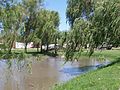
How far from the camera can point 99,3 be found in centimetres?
2420

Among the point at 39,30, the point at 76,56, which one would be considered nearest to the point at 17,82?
the point at 76,56

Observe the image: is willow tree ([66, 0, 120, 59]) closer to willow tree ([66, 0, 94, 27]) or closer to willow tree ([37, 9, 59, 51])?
willow tree ([66, 0, 94, 27])

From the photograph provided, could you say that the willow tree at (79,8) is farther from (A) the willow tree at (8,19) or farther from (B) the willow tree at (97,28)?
(A) the willow tree at (8,19)

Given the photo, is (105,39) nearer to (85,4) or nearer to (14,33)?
(85,4)

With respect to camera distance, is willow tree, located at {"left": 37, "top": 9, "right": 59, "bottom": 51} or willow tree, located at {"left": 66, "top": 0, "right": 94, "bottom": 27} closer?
willow tree, located at {"left": 66, "top": 0, "right": 94, "bottom": 27}

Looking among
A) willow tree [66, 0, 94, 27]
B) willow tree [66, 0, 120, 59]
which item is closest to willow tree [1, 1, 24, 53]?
willow tree [66, 0, 120, 59]

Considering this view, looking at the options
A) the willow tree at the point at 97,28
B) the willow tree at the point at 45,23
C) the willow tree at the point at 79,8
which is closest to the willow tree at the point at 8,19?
the willow tree at the point at 97,28

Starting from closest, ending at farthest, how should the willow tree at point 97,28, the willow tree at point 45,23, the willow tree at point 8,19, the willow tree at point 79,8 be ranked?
the willow tree at point 8,19 < the willow tree at point 97,28 < the willow tree at point 79,8 < the willow tree at point 45,23

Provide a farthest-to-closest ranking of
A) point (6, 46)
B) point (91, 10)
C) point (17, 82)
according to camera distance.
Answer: point (91, 10), point (17, 82), point (6, 46)

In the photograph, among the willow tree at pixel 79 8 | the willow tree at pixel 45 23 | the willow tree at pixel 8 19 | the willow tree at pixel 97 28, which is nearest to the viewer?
the willow tree at pixel 8 19

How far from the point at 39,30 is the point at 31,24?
Answer: 9.09 ft

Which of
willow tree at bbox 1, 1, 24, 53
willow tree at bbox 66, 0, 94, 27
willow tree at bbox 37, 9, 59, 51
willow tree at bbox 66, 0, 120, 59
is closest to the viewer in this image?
willow tree at bbox 1, 1, 24, 53

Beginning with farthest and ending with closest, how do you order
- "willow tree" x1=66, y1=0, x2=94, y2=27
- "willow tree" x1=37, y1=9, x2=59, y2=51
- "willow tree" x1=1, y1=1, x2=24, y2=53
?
"willow tree" x1=37, y1=9, x2=59, y2=51
"willow tree" x1=66, y1=0, x2=94, y2=27
"willow tree" x1=1, y1=1, x2=24, y2=53

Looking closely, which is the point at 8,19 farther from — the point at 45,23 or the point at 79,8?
the point at 45,23
